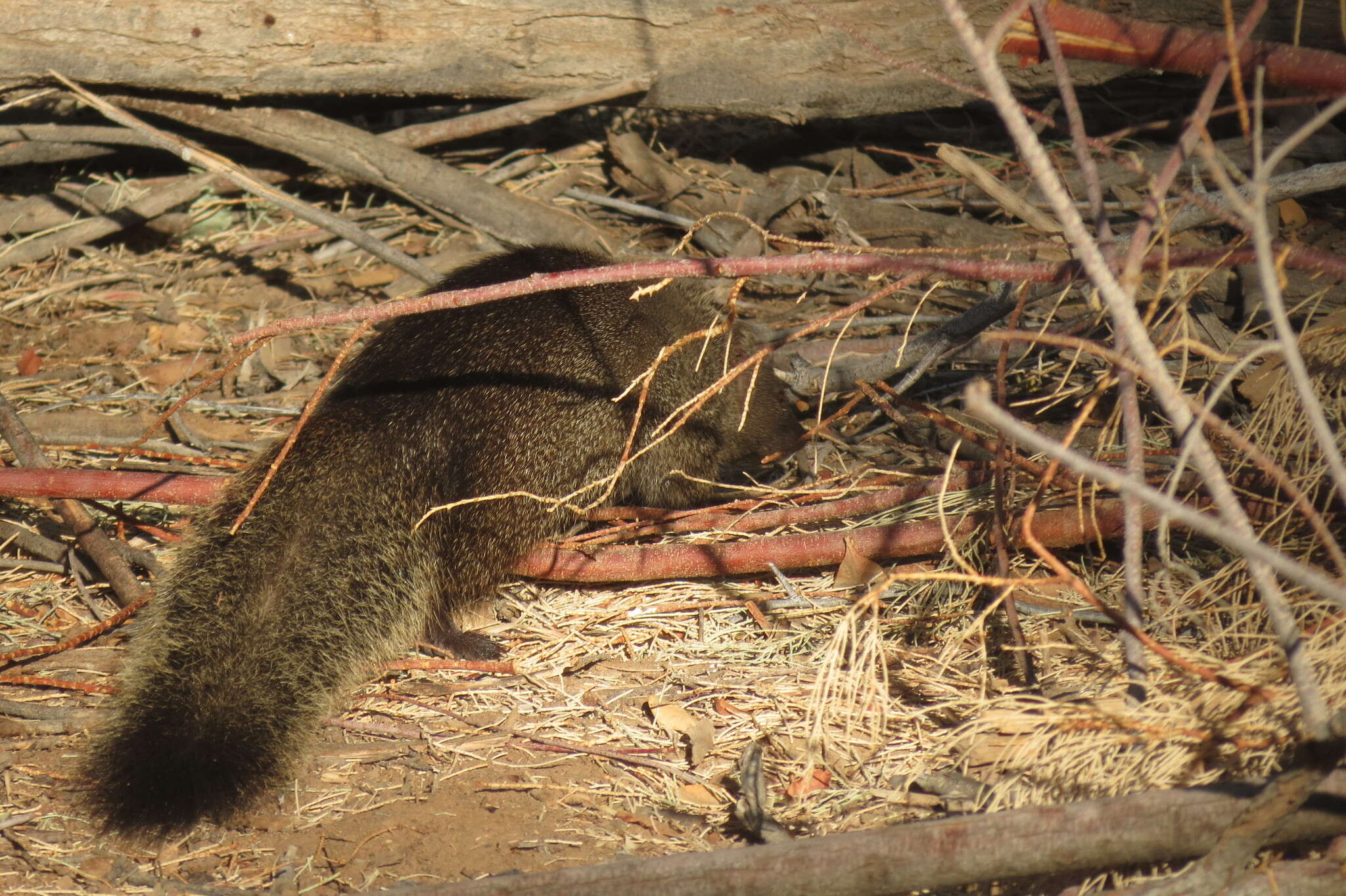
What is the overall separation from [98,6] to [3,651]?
252 cm

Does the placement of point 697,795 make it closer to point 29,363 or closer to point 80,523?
point 80,523

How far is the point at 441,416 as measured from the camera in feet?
10.9

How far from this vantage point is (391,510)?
3195mm

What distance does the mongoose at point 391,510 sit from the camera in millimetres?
2596

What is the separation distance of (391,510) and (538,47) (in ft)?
7.64

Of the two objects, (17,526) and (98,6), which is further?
(98,6)

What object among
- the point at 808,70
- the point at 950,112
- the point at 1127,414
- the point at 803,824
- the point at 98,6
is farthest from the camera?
the point at 950,112

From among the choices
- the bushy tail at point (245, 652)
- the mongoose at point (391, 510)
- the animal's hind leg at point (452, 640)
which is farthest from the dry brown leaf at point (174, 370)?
the animal's hind leg at point (452, 640)

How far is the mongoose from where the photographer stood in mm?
2596

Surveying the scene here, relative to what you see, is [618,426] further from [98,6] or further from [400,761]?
[98,6]

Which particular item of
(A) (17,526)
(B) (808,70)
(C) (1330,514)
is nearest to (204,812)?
(A) (17,526)

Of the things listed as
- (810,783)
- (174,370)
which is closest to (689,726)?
(810,783)

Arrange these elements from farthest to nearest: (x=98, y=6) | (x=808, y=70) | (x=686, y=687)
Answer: (x=808, y=70) < (x=98, y=6) < (x=686, y=687)

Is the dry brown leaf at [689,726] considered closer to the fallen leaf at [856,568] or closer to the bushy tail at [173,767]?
the fallen leaf at [856,568]
